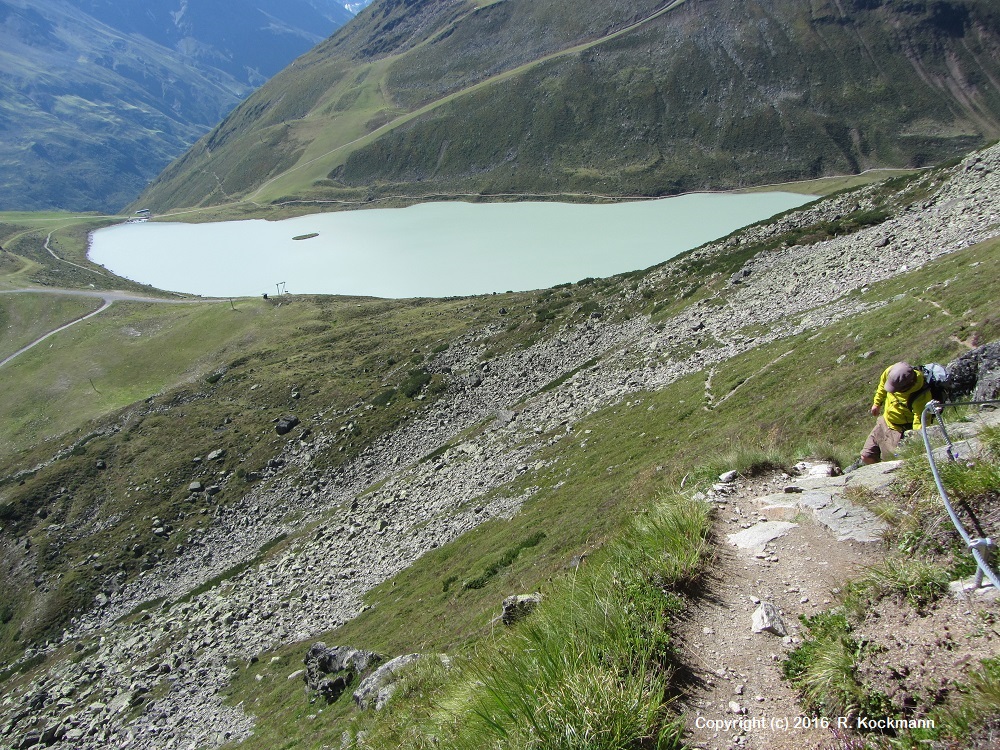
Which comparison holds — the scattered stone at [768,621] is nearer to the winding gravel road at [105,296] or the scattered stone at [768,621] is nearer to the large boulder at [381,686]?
the large boulder at [381,686]

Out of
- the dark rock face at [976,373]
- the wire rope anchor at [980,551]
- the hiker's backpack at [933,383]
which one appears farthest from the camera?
the dark rock face at [976,373]

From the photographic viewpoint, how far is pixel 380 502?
33.2 meters

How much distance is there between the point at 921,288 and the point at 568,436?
16894 mm

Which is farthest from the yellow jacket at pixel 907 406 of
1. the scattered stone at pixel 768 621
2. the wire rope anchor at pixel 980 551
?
the scattered stone at pixel 768 621

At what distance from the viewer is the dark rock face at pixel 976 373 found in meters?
9.40

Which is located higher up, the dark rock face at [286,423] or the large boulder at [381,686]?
the dark rock face at [286,423]

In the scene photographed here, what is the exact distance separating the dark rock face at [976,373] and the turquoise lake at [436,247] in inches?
3044

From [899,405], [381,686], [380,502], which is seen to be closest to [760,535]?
[899,405]

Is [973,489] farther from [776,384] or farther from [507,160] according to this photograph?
[507,160]

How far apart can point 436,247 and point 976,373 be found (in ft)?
371

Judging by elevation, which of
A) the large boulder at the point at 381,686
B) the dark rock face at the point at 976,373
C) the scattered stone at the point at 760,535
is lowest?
the large boulder at the point at 381,686

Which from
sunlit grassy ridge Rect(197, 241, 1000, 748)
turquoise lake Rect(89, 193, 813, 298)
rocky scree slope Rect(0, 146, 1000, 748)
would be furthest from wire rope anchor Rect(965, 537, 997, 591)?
turquoise lake Rect(89, 193, 813, 298)

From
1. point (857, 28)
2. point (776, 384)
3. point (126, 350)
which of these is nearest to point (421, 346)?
point (776, 384)

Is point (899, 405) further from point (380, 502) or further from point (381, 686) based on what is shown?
point (380, 502)
